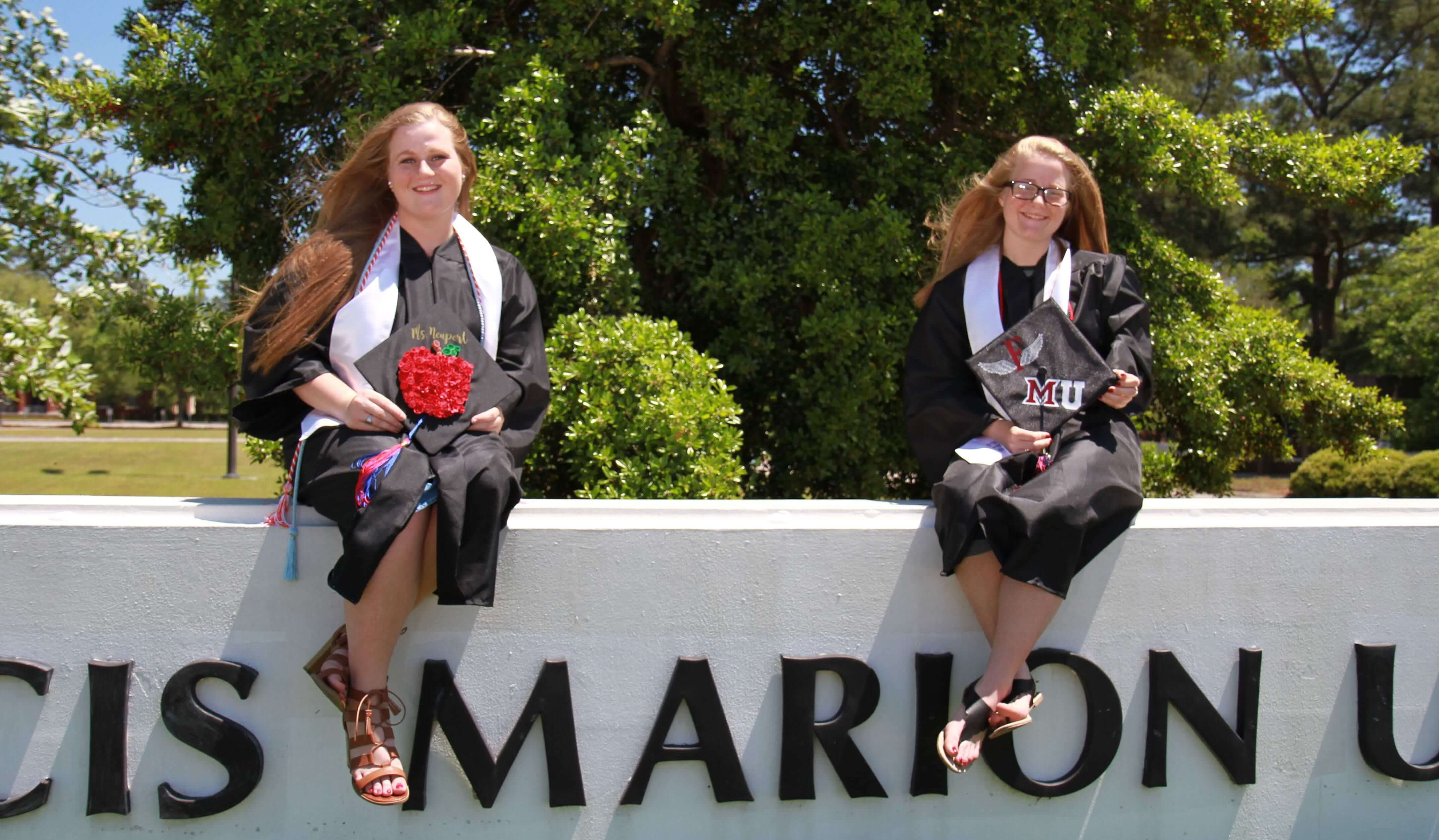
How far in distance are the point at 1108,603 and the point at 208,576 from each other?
92.6 inches

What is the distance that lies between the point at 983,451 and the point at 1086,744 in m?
0.84

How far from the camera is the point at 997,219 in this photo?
3223mm

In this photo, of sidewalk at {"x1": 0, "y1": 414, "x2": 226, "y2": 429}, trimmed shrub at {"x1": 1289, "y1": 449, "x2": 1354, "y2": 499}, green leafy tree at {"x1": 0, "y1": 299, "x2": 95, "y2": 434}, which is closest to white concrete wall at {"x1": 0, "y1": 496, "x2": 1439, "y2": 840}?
green leafy tree at {"x1": 0, "y1": 299, "x2": 95, "y2": 434}

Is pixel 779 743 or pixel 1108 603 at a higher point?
pixel 1108 603

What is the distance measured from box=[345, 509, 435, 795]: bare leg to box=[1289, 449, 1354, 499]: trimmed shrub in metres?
12.3

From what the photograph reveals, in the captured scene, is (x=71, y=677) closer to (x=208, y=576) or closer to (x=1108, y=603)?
(x=208, y=576)

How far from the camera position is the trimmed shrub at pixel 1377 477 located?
11492mm

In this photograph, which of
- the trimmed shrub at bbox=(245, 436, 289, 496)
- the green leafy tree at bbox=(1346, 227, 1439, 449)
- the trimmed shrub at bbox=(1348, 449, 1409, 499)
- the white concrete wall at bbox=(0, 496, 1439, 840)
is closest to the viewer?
the white concrete wall at bbox=(0, 496, 1439, 840)

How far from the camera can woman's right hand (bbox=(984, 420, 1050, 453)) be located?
2848 millimetres

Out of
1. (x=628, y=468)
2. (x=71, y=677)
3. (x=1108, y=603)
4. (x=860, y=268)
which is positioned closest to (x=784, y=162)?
(x=860, y=268)

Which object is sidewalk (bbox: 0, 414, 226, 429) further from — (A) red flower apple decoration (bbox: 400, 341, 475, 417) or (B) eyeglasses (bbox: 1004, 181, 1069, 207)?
(B) eyeglasses (bbox: 1004, 181, 1069, 207)

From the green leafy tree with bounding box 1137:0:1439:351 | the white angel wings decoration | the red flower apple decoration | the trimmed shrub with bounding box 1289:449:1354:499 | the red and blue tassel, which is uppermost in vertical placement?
the green leafy tree with bounding box 1137:0:1439:351

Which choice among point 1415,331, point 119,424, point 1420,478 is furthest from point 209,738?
point 119,424

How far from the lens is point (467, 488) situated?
101 inches
